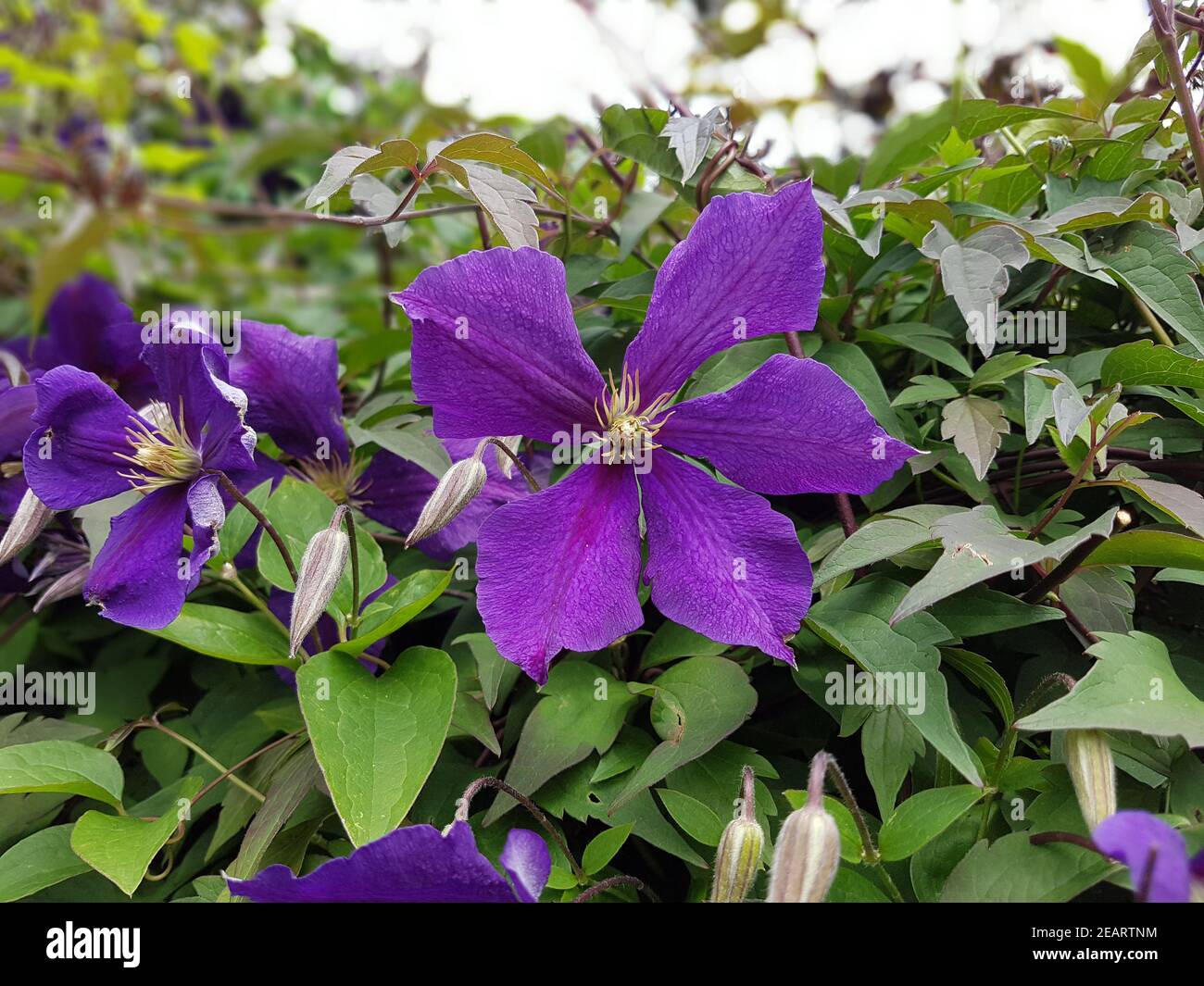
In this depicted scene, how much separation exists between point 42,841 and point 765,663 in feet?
1.54

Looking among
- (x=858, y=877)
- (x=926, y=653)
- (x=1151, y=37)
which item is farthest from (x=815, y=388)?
(x=1151, y=37)

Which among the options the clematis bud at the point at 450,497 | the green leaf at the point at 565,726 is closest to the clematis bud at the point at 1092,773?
the green leaf at the point at 565,726

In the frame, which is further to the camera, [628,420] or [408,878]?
[628,420]

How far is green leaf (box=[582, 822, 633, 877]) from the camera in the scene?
52 cm

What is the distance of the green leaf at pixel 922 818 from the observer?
1.57ft

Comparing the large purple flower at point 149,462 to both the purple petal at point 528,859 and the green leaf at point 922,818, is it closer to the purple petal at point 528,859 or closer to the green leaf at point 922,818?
the purple petal at point 528,859

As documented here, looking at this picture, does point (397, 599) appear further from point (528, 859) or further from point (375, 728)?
point (528, 859)

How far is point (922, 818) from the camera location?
48cm

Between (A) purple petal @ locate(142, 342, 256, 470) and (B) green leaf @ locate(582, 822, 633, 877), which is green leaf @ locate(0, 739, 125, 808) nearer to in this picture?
(A) purple petal @ locate(142, 342, 256, 470)

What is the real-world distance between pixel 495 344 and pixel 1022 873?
0.40 meters

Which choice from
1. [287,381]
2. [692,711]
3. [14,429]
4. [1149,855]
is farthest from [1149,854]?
[14,429]

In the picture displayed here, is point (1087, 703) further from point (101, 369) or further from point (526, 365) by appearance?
point (101, 369)

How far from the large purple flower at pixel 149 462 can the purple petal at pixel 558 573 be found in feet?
0.64

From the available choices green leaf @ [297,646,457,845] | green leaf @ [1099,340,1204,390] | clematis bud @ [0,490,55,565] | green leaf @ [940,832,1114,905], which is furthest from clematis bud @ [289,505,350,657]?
green leaf @ [1099,340,1204,390]
